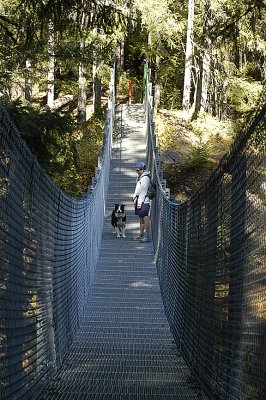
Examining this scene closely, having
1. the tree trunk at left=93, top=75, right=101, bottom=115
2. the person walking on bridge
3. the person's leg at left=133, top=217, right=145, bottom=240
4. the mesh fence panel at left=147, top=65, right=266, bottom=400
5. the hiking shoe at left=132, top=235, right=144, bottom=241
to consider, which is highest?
the tree trunk at left=93, top=75, right=101, bottom=115

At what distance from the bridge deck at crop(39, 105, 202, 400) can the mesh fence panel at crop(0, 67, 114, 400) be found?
Result: 18cm

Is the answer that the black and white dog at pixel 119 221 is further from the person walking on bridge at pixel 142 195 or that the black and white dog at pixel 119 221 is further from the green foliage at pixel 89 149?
the green foliage at pixel 89 149

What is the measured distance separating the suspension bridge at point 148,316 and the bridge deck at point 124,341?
0.04 feet

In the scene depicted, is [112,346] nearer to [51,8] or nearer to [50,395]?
[50,395]

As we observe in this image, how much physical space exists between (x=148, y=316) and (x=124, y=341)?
1080 mm

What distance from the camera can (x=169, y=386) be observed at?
13.4 feet

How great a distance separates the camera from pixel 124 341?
20.1ft

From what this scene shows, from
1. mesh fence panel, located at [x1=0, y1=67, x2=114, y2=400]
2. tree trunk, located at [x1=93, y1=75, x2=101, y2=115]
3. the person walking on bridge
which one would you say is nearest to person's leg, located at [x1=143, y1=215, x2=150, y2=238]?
the person walking on bridge

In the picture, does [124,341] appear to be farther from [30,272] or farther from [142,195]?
[142,195]

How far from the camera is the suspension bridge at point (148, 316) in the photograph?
272 centimetres

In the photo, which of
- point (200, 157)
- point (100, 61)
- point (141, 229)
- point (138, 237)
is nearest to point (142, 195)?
point (141, 229)

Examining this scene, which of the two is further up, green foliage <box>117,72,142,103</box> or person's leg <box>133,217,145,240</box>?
green foliage <box>117,72,142,103</box>

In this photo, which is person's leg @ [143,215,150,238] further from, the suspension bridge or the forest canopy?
the suspension bridge

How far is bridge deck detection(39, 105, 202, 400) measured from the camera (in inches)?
155
